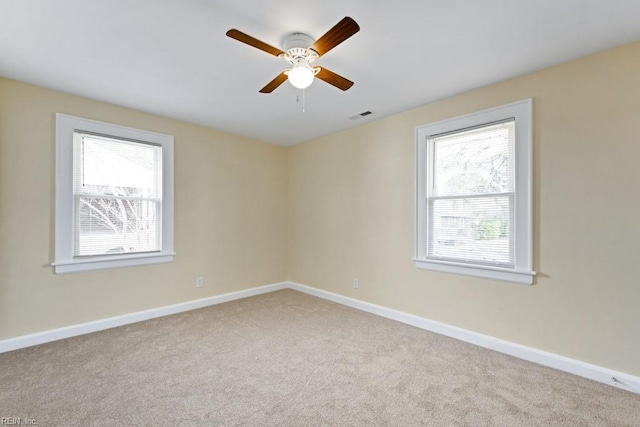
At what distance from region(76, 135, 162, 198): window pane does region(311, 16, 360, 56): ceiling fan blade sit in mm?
2707

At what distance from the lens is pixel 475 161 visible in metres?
2.95

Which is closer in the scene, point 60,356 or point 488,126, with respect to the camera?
point 60,356

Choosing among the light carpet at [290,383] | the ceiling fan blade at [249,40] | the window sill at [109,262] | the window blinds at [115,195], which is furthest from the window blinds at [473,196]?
the window blinds at [115,195]

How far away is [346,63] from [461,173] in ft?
5.32

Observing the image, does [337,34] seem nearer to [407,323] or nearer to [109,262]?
[407,323]

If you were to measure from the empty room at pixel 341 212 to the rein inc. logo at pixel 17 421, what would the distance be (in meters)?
0.02

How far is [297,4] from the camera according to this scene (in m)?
1.76

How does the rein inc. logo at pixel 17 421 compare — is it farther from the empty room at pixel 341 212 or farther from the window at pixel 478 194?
the window at pixel 478 194

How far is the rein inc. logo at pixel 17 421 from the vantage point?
173cm

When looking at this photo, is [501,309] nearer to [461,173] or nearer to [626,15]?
[461,173]

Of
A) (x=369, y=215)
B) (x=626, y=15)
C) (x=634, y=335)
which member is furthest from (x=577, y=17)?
(x=369, y=215)

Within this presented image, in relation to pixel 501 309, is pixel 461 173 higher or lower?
higher

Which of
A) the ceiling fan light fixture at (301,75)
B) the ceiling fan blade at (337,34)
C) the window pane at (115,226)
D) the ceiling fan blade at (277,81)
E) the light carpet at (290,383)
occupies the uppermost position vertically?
the ceiling fan blade at (337,34)

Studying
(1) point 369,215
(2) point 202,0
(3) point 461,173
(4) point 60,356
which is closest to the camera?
(2) point 202,0
